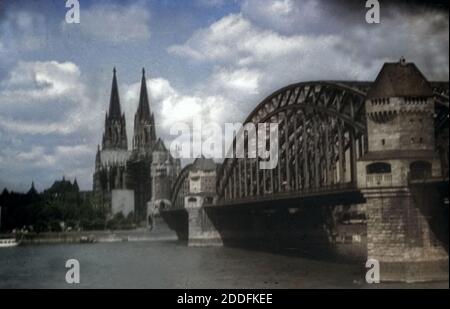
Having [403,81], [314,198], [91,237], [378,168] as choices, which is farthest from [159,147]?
[403,81]

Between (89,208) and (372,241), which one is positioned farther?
(89,208)

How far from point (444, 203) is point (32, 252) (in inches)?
1635

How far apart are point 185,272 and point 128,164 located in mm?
81030

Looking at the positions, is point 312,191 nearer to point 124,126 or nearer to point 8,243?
point 8,243

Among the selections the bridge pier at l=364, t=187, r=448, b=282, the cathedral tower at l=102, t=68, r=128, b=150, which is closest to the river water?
the bridge pier at l=364, t=187, r=448, b=282

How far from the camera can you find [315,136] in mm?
50594

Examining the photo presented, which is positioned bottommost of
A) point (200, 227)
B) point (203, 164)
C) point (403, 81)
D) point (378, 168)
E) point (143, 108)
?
point (200, 227)

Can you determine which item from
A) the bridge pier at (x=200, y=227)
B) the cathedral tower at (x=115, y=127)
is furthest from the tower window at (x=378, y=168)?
the cathedral tower at (x=115, y=127)
